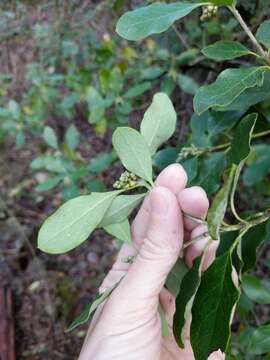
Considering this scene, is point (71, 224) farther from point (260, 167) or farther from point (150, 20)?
point (260, 167)

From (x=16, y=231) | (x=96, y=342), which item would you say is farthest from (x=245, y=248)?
(x=16, y=231)

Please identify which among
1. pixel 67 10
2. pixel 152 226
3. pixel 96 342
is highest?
pixel 67 10

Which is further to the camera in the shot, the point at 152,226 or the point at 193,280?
the point at 152,226

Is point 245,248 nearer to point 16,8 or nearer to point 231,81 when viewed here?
point 231,81

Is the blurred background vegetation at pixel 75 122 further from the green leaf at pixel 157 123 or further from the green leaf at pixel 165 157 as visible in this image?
the green leaf at pixel 157 123

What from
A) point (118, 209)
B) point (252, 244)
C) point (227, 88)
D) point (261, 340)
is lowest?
point (261, 340)

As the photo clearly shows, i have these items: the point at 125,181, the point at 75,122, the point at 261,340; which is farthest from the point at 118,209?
the point at 75,122
